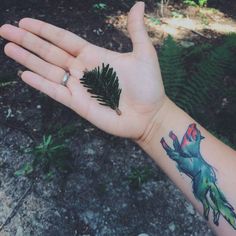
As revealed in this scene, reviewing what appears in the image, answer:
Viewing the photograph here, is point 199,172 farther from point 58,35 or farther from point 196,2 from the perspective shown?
point 196,2

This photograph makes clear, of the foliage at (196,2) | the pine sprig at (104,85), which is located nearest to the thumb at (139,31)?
the pine sprig at (104,85)

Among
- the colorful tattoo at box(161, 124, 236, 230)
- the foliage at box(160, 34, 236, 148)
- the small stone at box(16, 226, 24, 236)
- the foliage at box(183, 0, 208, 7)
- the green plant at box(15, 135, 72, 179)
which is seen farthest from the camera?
the foliage at box(183, 0, 208, 7)

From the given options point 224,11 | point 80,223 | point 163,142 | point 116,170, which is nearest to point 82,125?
point 116,170

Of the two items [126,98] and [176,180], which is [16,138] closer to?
[126,98]

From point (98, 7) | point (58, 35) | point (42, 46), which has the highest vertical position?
point (58, 35)

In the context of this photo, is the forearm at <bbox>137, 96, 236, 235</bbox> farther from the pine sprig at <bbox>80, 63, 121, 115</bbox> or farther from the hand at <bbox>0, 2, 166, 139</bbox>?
the pine sprig at <bbox>80, 63, 121, 115</bbox>

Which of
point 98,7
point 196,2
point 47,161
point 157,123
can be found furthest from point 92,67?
point 196,2

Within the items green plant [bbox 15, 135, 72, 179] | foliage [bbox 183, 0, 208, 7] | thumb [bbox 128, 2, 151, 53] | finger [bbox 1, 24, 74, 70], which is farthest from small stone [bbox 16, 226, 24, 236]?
foliage [bbox 183, 0, 208, 7]
